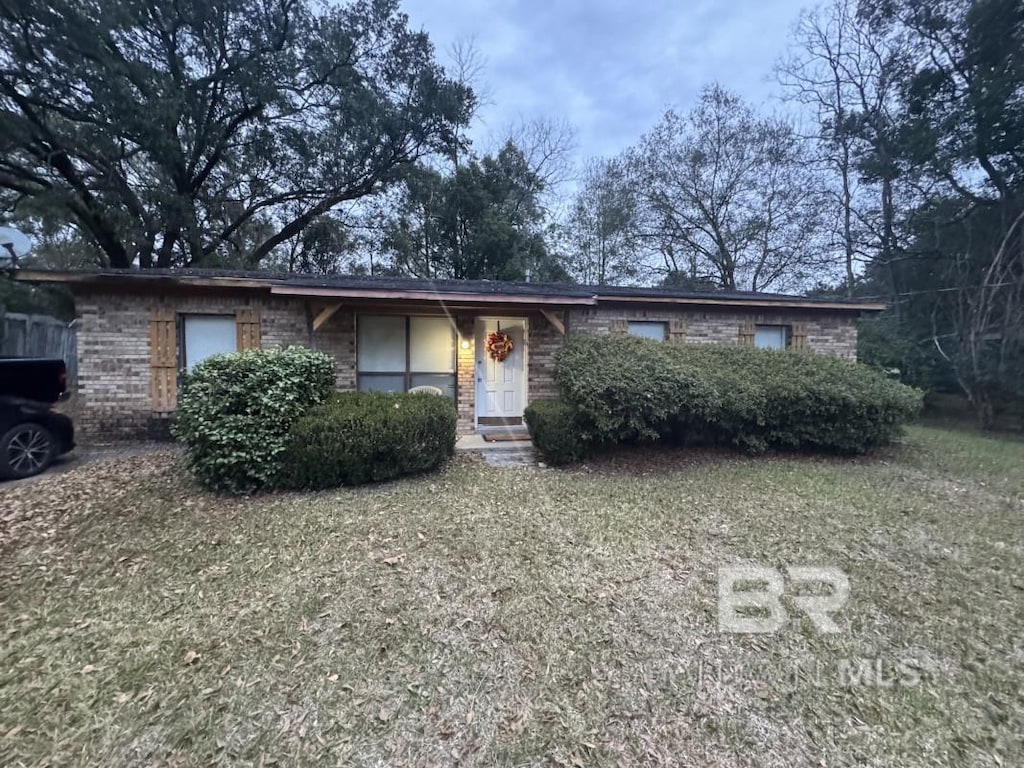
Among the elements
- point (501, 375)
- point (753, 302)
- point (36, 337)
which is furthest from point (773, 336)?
point (36, 337)

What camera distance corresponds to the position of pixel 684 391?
6223 mm

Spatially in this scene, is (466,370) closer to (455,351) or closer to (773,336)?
(455,351)

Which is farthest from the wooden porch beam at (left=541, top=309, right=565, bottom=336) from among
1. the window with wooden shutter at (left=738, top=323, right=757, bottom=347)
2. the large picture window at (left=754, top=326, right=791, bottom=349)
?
the large picture window at (left=754, top=326, right=791, bottom=349)

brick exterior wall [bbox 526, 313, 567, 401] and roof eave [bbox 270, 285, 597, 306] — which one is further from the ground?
roof eave [bbox 270, 285, 597, 306]

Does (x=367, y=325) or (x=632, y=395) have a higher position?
(x=367, y=325)

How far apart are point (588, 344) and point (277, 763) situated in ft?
20.4

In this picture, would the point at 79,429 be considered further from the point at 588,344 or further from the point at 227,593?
the point at 588,344

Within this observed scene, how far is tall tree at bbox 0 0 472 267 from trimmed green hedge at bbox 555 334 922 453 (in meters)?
10.9

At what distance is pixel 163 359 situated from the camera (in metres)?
7.57

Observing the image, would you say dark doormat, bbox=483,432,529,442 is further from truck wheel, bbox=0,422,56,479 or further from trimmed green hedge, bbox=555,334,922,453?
truck wheel, bbox=0,422,56,479

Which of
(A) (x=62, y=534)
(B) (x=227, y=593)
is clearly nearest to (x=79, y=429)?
(A) (x=62, y=534)

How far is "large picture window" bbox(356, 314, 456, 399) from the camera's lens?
8.24m

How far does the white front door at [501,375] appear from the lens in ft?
28.6

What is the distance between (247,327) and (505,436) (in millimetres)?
4824
